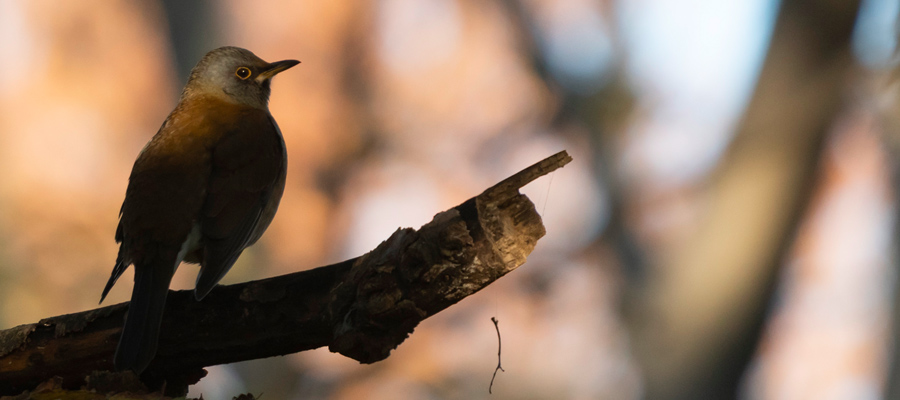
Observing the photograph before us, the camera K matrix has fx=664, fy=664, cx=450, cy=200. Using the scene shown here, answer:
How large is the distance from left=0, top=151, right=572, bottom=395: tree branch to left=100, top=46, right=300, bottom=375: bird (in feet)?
0.29

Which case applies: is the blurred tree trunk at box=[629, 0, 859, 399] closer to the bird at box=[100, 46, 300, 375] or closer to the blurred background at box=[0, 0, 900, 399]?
the blurred background at box=[0, 0, 900, 399]

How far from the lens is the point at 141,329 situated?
1.26 m

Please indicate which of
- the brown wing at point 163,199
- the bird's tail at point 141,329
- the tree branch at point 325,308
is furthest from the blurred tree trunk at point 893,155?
the bird's tail at point 141,329

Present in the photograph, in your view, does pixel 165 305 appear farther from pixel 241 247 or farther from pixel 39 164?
pixel 39 164

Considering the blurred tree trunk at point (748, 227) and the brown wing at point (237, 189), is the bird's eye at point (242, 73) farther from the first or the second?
the blurred tree trunk at point (748, 227)

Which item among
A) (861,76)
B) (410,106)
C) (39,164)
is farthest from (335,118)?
Answer: (861,76)

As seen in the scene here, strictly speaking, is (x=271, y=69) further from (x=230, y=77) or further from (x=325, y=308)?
(x=325, y=308)

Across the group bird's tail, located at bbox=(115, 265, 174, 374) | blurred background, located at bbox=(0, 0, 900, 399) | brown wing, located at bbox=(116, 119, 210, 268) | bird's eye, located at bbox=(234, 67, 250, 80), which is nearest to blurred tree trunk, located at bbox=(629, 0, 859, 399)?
blurred background, located at bbox=(0, 0, 900, 399)

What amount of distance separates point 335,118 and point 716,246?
1943 mm

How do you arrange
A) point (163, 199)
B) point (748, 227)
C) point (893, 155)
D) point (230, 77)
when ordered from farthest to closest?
point (748, 227)
point (893, 155)
point (230, 77)
point (163, 199)

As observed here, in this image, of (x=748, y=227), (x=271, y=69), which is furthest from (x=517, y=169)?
(x=271, y=69)

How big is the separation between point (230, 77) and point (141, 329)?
81cm

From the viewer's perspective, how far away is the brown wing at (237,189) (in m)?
1.45

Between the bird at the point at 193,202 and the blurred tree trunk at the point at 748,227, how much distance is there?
221 cm
